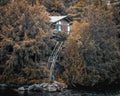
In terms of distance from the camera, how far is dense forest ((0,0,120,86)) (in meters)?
42.3

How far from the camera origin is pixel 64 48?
150ft

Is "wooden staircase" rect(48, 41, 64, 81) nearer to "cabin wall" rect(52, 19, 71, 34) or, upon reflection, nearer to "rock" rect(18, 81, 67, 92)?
"rock" rect(18, 81, 67, 92)

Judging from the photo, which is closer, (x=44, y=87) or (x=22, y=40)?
(x=44, y=87)

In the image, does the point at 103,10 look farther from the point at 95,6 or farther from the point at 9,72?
the point at 9,72

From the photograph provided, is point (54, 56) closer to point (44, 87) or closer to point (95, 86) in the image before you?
point (44, 87)

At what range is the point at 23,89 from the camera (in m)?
39.7

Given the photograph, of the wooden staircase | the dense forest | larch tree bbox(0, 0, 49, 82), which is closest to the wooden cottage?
the wooden staircase

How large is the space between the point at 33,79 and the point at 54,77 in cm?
348

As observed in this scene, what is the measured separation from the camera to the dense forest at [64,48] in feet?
139

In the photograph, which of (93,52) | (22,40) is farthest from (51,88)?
(22,40)

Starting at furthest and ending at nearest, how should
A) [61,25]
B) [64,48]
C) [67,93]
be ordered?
1. [61,25]
2. [64,48]
3. [67,93]

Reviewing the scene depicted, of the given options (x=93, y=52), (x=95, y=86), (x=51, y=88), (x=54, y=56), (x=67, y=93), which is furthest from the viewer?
(x=54, y=56)

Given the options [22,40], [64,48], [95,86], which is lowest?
[95,86]

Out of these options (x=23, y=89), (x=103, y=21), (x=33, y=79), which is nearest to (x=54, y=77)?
(x=33, y=79)
